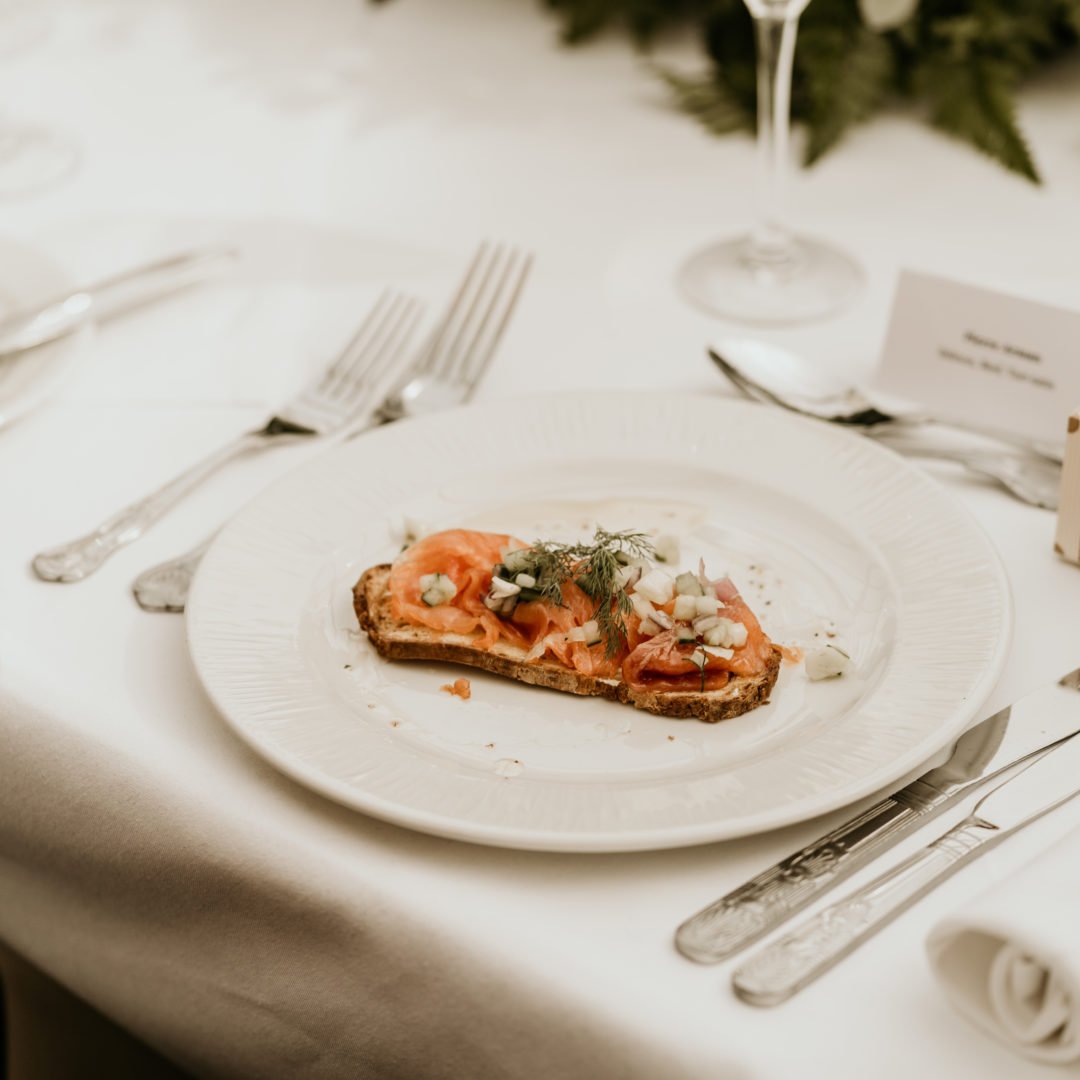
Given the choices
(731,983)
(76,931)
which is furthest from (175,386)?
(731,983)

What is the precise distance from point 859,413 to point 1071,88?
1151 millimetres

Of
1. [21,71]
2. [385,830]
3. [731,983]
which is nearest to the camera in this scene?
[731,983]

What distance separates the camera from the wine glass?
1620 mm

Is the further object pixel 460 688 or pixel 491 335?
pixel 491 335

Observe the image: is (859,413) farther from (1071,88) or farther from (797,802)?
(1071,88)

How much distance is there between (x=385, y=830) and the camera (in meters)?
0.90

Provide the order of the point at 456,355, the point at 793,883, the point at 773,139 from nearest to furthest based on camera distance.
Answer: the point at 793,883 < the point at 456,355 < the point at 773,139

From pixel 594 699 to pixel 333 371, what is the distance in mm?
678

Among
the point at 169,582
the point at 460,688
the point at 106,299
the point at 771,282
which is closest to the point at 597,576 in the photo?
the point at 460,688

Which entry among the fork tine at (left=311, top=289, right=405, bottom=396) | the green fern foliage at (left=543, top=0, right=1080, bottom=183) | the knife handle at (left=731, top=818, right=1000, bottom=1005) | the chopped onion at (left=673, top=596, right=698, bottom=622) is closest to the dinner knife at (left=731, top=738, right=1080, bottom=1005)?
the knife handle at (left=731, top=818, right=1000, bottom=1005)

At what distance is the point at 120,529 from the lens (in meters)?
1.28

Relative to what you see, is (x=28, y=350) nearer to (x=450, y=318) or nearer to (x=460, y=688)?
(x=450, y=318)

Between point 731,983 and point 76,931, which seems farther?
point 76,931

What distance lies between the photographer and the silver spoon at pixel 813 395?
1335mm
